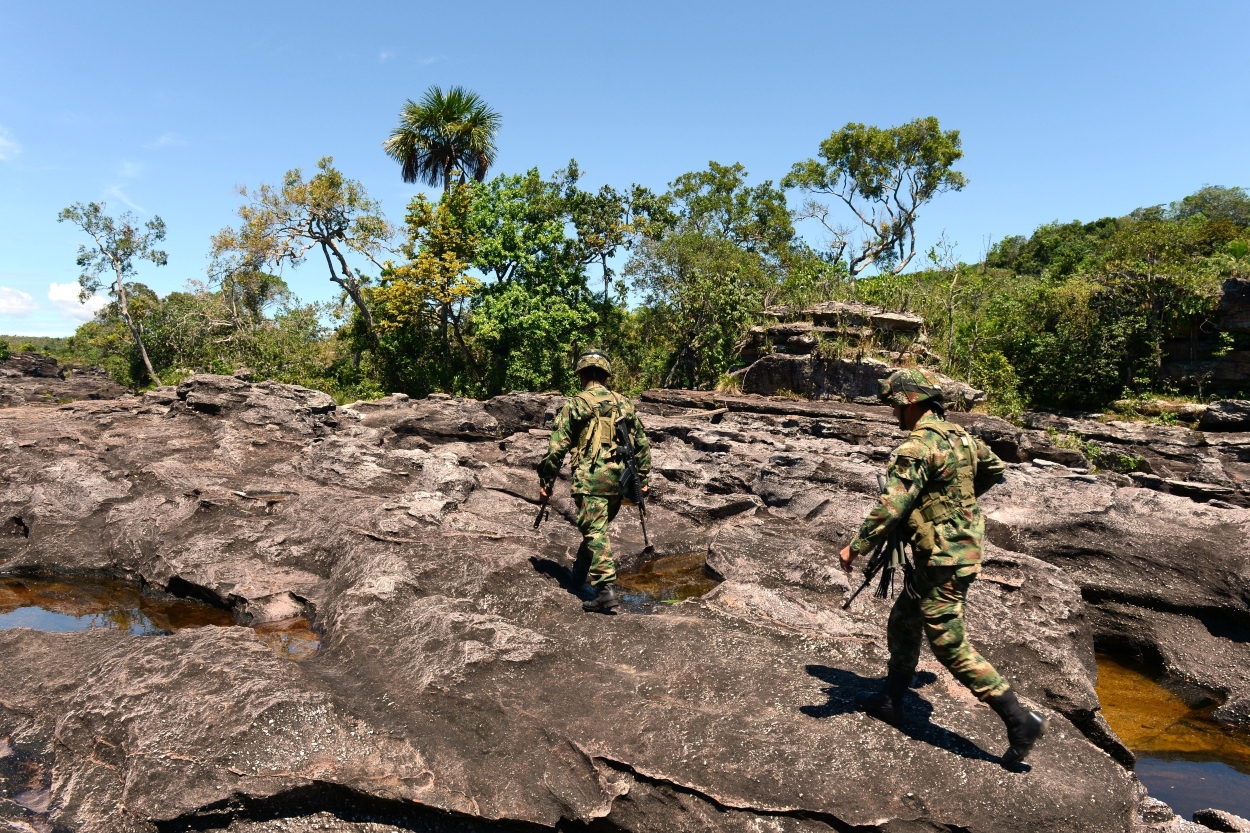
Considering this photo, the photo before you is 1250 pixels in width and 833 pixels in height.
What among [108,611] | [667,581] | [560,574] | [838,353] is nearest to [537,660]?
[560,574]

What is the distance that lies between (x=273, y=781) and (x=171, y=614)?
3981 millimetres

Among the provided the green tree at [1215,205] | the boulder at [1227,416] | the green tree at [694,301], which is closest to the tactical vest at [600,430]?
the green tree at [694,301]

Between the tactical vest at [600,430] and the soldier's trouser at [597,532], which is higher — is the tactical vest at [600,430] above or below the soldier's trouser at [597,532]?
above

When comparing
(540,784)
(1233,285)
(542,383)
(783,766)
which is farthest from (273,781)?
(1233,285)

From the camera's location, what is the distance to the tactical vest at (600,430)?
5.79 meters

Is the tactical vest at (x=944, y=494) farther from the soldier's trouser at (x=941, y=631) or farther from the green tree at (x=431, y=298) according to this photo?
the green tree at (x=431, y=298)

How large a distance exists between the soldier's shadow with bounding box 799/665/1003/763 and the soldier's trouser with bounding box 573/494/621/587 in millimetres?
1748

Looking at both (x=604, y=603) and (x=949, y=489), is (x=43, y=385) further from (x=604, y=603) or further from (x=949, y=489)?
(x=949, y=489)

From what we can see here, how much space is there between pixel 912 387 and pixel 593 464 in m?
2.64

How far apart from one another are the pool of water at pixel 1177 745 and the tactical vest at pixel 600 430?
4.22m

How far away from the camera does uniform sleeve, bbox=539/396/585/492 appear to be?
587 cm

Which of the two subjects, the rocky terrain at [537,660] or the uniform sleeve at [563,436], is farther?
the uniform sleeve at [563,436]

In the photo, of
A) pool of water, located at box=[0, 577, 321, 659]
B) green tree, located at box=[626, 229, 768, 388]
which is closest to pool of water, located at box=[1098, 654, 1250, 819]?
pool of water, located at box=[0, 577, 321, 659]

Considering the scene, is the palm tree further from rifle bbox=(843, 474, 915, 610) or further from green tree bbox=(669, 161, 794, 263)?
rifle bbox=(843, 474, 915, 610)
